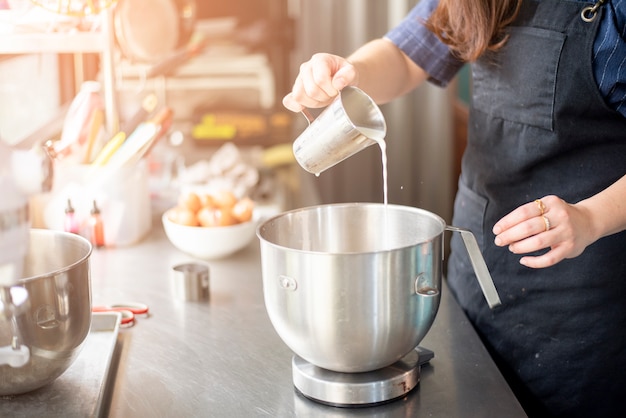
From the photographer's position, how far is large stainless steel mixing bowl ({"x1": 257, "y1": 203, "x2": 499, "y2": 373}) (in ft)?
3.24

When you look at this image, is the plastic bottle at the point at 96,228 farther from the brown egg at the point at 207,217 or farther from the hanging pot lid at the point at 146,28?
the hanging pot lid at the point at 146,28

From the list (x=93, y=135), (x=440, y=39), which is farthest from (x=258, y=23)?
(x=440, y=39)

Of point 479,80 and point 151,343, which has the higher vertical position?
point 479,80

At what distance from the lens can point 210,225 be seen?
1.76 m

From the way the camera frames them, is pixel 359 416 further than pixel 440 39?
No

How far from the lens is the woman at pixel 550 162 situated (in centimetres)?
141

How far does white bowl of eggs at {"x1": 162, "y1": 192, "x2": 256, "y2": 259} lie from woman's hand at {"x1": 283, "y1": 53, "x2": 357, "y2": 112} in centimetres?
53

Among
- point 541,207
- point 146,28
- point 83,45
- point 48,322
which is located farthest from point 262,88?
point 48,322

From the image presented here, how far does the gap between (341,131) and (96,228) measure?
85 cm

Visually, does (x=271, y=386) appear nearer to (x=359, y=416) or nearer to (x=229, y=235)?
(x=359, y=416)

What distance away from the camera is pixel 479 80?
1596mm

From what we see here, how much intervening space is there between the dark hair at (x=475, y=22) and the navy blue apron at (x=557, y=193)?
1.0 inches

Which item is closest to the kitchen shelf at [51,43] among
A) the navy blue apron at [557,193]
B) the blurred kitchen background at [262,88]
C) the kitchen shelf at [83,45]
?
the kitchen shelf at [83,45]

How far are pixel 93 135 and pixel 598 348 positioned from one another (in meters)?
1.16
